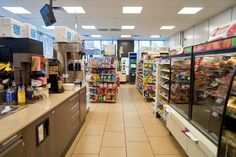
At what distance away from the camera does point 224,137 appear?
1607 mm

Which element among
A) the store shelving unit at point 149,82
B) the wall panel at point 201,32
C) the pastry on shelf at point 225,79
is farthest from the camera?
the wall panel at point 201,32

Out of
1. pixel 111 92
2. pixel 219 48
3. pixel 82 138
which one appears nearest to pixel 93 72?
pixel 111 92

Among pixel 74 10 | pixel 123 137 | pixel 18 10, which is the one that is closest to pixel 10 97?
pixel 123 137

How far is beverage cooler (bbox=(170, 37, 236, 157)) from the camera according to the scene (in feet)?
5.26

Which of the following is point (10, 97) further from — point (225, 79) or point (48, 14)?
point (225, 79)

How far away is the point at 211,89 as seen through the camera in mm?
2459

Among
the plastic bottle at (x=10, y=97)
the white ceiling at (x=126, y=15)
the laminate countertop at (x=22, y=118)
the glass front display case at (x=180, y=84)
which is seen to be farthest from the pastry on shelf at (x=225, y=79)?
the white ceiling at (x=126, y=15)

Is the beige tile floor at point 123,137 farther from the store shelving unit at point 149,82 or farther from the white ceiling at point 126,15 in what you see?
the white ceiling at point 126,15

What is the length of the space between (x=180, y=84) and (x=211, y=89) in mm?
1143

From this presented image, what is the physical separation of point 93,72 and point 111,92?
1.03 m

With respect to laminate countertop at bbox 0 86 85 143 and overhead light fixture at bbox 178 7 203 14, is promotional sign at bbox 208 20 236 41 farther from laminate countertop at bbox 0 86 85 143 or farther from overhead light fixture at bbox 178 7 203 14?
overhead light fixture at bbox 178 7 203 14

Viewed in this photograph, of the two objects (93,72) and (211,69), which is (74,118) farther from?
(93,72)

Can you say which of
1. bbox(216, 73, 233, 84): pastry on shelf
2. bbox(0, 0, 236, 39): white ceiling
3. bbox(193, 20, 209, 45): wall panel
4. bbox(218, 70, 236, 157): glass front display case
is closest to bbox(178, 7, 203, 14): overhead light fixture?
bbox(0, 0, 236, 39): white ceiling

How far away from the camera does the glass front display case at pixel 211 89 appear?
208 cm
